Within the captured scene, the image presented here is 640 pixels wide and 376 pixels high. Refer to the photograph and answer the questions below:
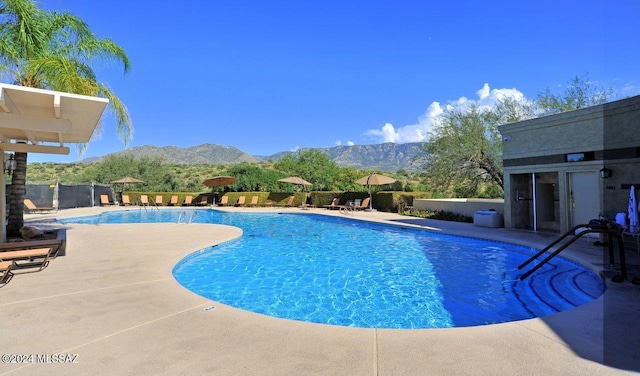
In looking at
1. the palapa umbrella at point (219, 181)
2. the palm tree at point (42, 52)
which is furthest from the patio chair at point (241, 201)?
the palm tree at point (42, 52)

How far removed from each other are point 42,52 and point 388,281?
10463 millimetres

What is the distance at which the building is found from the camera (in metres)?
8.23

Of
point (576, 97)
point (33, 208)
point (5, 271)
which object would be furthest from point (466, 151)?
point (33, 208)

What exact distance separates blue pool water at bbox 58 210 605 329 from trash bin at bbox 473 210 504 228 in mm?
2066

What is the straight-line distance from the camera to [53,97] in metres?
4.71

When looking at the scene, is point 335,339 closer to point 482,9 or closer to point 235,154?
point 482,9

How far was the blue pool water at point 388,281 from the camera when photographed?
4914mm

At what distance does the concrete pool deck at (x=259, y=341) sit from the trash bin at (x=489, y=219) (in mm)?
7160

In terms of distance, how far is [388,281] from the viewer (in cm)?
Answer: 647

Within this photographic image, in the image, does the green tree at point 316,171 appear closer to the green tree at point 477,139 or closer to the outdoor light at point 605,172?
the green tree at point 477,139

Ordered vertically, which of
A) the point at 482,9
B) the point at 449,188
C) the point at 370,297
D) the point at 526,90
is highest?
the point at 482,9

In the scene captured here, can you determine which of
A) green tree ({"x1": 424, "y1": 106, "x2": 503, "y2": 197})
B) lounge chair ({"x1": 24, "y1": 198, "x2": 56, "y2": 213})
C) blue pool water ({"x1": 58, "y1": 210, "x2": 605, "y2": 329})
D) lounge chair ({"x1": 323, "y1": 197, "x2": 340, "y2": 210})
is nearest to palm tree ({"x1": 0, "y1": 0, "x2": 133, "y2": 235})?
blue pool water ({"x1": 58, "y1": 210, "x2": 605, "y2": 329})

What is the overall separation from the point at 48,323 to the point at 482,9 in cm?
1607

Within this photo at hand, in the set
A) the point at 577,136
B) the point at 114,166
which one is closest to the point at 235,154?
the point at 114,166
